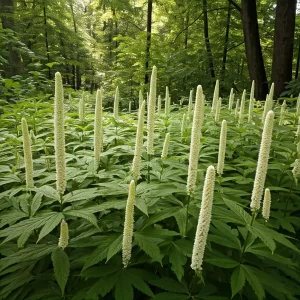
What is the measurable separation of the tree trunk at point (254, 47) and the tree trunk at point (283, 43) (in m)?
0.82

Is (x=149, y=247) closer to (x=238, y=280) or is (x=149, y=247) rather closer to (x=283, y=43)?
(x=238, y=280)

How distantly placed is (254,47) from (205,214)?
12129 millimetres

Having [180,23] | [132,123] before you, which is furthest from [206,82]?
[132,123]

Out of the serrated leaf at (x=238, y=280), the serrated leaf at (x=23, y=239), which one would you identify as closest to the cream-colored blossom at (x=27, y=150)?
the serrated leaf at (x=23, y=239)

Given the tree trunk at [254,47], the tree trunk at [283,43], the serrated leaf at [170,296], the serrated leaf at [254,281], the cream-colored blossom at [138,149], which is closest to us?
the serrated leaf at [254,281]

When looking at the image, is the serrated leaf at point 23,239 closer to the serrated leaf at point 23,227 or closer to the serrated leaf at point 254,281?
the serrated leaf at point 23,227

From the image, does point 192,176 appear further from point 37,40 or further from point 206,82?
point 37,40

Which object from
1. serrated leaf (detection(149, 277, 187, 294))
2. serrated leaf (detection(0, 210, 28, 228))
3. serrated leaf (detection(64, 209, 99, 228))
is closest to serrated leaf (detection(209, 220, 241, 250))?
serrated leaf (detection(149, 277, 187, 294))

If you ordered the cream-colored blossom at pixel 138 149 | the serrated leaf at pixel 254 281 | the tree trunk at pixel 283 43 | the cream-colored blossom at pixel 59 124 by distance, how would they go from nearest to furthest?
1. the serrated leaf at pixel 254 281
2. the cream-colored blossom at pixel 59 124
3. the cream-colored blossom at pixel 138 149
4. the tree trunk at pixel 283 43

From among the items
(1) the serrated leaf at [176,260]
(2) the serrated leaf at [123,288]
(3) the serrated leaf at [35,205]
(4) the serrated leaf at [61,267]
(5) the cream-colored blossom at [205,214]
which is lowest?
(2) the serrated leaf at [123,288]

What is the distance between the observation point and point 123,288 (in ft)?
5.50

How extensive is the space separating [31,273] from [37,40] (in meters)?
18.8

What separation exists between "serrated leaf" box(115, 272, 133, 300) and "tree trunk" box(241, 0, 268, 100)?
449 inches

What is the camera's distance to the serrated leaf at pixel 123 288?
1618 mm
